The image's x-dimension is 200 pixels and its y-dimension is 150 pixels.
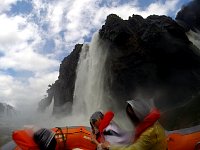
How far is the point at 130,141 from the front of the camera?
457 centimetres

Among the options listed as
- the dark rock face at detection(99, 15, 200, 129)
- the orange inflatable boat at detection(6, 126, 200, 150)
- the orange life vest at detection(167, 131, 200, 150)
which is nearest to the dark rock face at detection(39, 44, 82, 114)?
the dark rock face at detection(99, 15, 200, 129)

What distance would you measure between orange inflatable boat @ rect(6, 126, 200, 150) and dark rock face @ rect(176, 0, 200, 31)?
38.9m

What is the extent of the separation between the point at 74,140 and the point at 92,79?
3635 cm

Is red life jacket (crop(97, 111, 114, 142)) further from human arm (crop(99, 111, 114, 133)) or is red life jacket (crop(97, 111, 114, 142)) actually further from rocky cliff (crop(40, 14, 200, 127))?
rocky cliff (crop(40, 14, 200, 127))

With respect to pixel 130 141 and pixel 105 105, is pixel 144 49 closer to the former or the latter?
pixel 105 105

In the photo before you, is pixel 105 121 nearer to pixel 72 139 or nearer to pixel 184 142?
pixel 72 139

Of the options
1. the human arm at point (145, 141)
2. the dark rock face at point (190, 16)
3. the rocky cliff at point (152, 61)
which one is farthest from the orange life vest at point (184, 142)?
the dark rock face at point (190, 16)

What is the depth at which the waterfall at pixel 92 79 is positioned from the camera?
40.4m

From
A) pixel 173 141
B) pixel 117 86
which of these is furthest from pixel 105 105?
pixel 173 141

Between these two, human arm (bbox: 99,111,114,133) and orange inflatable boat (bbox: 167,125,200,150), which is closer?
human arm (bbox: 99,111,114,133)

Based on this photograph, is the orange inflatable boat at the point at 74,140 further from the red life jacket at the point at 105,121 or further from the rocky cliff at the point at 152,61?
the rocky cliff at the point at 152,61

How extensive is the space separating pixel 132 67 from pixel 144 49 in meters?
2.18

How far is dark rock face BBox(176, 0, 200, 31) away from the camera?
45125 millimetres

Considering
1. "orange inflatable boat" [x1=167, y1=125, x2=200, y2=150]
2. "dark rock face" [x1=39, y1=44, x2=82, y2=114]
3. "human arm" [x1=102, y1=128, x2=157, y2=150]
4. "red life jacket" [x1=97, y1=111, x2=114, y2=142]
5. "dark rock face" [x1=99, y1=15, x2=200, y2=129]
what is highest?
"dark rock face" [x1=39, y1=44, x2=82, y2=114]
